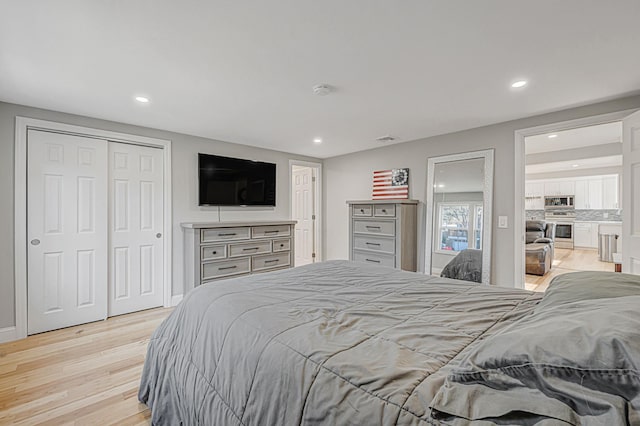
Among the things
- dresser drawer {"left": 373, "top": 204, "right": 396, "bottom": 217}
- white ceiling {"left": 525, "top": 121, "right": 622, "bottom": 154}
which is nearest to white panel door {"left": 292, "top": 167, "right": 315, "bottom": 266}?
dresser drawer {"left": 373, "top": 204, "right": 396, "bottom": 217}

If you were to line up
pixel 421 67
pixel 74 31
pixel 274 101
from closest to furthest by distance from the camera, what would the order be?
pixel 74 31
pixel 421 67
pixel 274 101

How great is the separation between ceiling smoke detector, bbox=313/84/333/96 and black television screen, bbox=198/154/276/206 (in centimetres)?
223

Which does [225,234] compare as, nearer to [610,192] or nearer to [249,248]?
[249,248]

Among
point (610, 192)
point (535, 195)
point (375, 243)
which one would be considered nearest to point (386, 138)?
point (375, 243)

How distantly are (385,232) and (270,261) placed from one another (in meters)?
1.73

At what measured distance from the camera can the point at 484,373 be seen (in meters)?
0.67

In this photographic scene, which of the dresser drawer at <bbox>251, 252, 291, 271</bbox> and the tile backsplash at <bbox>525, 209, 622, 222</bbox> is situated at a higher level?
the tile backsplash at <bbox>525, 209, 622, 222</bbox>

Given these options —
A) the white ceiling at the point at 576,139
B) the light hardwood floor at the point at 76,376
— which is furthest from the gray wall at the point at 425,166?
the light hardwood floor at the point at 76,376

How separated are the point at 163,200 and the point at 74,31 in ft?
7.80

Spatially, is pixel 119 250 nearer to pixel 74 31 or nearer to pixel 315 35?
pixel 74 31

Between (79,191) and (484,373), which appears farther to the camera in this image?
(79,191)

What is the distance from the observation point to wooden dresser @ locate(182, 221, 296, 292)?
3.70 meters

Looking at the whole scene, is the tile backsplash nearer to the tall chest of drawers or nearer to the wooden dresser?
the tall chest of drawers

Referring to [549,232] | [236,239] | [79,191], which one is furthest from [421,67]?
[549,232]
